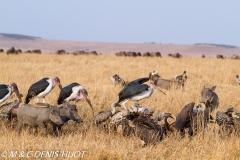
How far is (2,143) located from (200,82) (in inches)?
425

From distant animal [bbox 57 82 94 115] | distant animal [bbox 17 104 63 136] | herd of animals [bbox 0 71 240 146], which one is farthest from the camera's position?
distant animal [bbox 57 82 94 115]

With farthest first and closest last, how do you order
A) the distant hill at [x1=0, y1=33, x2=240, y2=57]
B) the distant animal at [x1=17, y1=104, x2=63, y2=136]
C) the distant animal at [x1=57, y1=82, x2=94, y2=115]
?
the distant hill at [x1=0, y1=33, x2=240, y2=57]
the distant animal at [x1=57, y1=82, x2=94, y2=115]
the distant animal at [x1=17, y1=104, x2=63, y2=136]

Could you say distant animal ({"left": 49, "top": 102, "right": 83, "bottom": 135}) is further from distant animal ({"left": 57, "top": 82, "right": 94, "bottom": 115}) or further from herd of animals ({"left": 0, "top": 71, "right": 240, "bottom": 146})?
distant animal ({"left": 57, "top": 82, "right": 94, "bottom": 115})

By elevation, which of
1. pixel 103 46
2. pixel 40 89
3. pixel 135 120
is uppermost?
pixel 135 120

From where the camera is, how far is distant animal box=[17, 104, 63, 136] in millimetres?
7355

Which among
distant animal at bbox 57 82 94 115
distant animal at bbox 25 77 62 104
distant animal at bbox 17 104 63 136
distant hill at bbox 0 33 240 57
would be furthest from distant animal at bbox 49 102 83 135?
distant hill at bbox 0 33 240 57

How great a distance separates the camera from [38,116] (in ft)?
24.6

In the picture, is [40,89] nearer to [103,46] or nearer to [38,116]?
[38,116]

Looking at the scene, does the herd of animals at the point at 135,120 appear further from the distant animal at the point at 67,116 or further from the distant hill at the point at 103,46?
the distant hill at the point at 103,46

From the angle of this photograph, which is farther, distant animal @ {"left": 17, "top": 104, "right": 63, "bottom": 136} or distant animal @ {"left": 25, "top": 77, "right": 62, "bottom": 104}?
distant animal @ {"left": 25, "top": 77, "right": 62, "bottom": 104}

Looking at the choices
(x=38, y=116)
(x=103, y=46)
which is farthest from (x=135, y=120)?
(x=103, y=46)

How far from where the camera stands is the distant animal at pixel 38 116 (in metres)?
7.36

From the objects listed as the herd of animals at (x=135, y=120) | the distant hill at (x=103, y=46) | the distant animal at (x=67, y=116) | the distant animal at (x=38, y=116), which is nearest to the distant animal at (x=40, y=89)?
the herd of animals at (x=135, y=120)

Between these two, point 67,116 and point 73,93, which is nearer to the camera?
point 67,116
